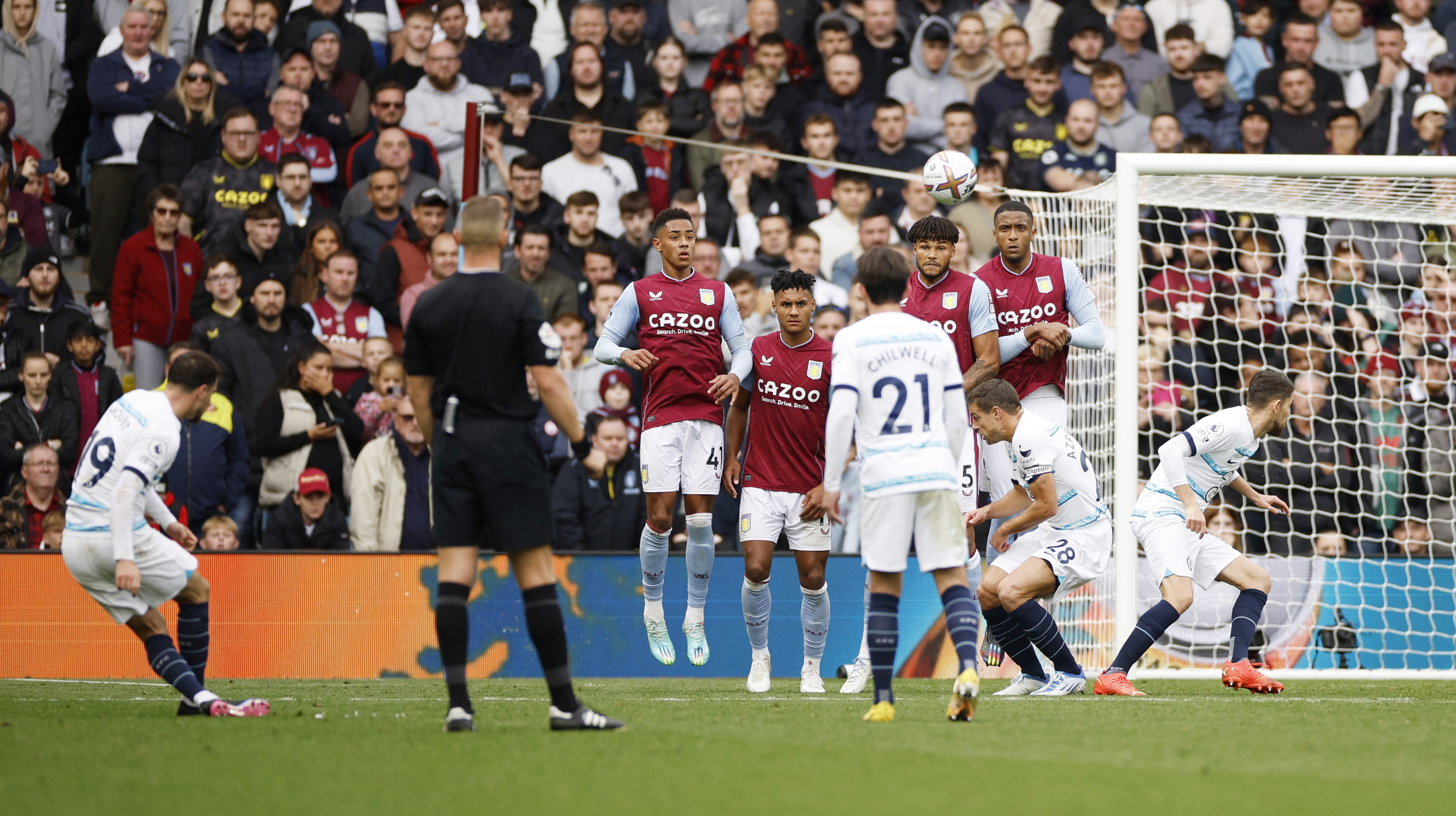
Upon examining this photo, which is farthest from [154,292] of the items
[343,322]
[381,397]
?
[381,397]

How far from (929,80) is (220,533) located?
27.9ft

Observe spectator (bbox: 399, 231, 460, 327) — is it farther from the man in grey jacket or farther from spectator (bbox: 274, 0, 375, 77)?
the man in grey jacket

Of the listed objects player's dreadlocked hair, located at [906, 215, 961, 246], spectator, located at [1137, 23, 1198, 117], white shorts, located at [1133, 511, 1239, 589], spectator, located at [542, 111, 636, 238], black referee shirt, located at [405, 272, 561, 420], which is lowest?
white shorts, located at [1133, 511, 1239, 589]

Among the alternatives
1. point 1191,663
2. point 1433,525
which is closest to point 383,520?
point 1191,663

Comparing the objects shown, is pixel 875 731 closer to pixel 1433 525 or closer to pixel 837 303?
pixel 837 303

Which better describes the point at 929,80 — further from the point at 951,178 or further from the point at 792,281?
the point at 792,281

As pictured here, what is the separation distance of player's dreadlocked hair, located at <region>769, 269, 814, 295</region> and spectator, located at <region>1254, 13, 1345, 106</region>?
8.44 m

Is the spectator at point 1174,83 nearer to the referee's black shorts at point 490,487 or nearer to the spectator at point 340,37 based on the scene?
the spectator at point 340,37

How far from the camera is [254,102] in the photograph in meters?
15.3

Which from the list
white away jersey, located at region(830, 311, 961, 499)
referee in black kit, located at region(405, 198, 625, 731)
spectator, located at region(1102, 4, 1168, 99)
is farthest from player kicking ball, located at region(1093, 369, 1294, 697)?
spectator, located at region(1102, 4, 1168, 99)

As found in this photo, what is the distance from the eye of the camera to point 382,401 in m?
12.9

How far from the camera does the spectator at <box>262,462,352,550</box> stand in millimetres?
12516

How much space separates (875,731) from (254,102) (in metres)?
11.1

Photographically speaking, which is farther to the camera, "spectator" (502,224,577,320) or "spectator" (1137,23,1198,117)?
"spectator" (1137,23,1198,117)
